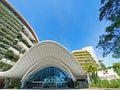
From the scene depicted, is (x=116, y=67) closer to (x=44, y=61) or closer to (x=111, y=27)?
(x=44, y=61)

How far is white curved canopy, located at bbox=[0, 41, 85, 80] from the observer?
31.4m

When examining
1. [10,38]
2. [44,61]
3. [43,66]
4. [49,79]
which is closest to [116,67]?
[49,79]

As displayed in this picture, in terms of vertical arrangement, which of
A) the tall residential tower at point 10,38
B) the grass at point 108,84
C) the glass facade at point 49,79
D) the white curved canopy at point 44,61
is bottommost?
the grass at point 108,84

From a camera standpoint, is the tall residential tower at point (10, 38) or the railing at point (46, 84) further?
the tall residential tower at point (10, 38)

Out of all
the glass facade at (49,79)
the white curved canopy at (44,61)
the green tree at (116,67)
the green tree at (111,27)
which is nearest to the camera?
the green tree at (111,27)

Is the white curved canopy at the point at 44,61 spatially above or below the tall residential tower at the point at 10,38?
below

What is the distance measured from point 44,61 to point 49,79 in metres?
4.24

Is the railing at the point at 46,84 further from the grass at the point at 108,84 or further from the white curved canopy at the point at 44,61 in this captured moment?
the grass at the point at 108,84

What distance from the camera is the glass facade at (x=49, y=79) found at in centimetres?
3616

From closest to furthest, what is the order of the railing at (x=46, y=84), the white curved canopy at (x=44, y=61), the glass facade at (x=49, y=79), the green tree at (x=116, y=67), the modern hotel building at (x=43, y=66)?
the green tree at (x=116, y=67) < the white curved canopy at (x=44, y=61) < the modern hotel building at (x=43, y=66) < the railing at (x=46, y=84) < the glass facade at (x=49, y=79)

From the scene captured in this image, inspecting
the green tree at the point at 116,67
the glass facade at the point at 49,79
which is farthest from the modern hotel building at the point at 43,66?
the green tree at the point at 116,67

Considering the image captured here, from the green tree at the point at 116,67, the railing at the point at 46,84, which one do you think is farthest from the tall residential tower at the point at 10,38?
the green tree at the point at 116,67

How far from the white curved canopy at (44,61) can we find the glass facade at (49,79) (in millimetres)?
1067

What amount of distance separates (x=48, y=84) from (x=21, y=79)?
619 centimetres
